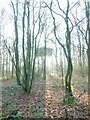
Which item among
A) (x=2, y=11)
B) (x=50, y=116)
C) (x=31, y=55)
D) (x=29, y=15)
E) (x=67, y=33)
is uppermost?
(x=2, y=11)

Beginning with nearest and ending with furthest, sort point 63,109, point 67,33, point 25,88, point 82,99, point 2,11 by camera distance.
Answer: point 63,109
point 82,99
point 67,33
point 25,88
point 2,11

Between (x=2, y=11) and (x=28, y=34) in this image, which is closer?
(x=28, y=34)

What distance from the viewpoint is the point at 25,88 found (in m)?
15.9

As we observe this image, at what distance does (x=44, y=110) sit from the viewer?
421 inches

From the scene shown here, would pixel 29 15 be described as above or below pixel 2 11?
below

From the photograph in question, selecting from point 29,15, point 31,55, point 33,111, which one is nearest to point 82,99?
point 33,111

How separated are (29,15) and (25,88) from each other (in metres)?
5.46

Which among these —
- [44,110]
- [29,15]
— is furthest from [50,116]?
[29,15]

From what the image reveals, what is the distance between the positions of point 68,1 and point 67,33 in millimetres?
2016

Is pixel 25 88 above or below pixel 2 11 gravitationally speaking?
below

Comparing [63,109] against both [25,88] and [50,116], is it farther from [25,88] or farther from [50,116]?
[25,88]

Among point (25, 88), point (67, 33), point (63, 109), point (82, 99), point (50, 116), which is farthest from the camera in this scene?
point (25, 88)

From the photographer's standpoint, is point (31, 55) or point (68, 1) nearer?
point (68, 1)

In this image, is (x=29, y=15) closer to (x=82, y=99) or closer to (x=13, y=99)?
(x=13, y=99)
